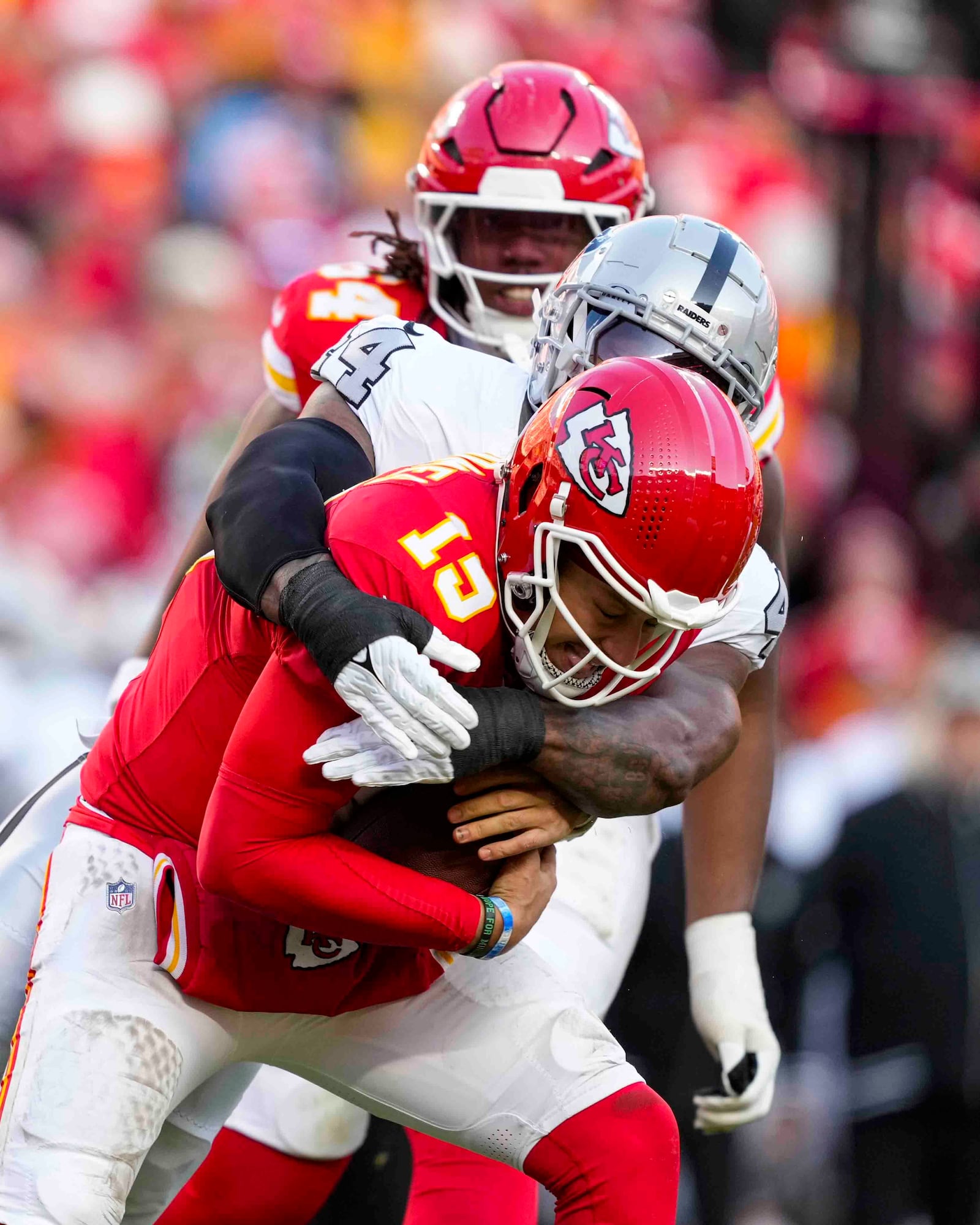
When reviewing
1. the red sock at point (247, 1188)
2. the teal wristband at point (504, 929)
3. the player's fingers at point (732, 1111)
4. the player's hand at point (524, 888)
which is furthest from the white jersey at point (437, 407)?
the red sock at point (247, 1188)

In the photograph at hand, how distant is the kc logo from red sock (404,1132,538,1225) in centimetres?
52

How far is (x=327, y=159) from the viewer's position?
6863 mm

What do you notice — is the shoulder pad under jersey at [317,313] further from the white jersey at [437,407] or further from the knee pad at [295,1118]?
the knee pad at [295,1118]

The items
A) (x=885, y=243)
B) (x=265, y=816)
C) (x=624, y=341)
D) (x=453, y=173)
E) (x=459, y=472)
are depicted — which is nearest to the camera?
(x=265, y=816)

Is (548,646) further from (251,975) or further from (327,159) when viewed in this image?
(327,159)

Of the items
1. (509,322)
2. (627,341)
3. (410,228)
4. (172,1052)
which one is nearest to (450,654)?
(172,1052)

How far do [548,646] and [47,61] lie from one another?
5.51m

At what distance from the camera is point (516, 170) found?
3.02 m

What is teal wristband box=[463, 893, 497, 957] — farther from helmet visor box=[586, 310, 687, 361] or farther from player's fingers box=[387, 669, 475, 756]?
helmet visor box=[586, 310, 687, 361]

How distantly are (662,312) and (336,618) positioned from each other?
87 cm

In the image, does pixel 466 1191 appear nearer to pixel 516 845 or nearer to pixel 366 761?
pixel 516 845

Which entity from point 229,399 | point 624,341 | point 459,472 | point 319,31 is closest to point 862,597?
point 229,399

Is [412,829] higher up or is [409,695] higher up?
[409,695]

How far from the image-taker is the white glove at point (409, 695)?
1810mm
